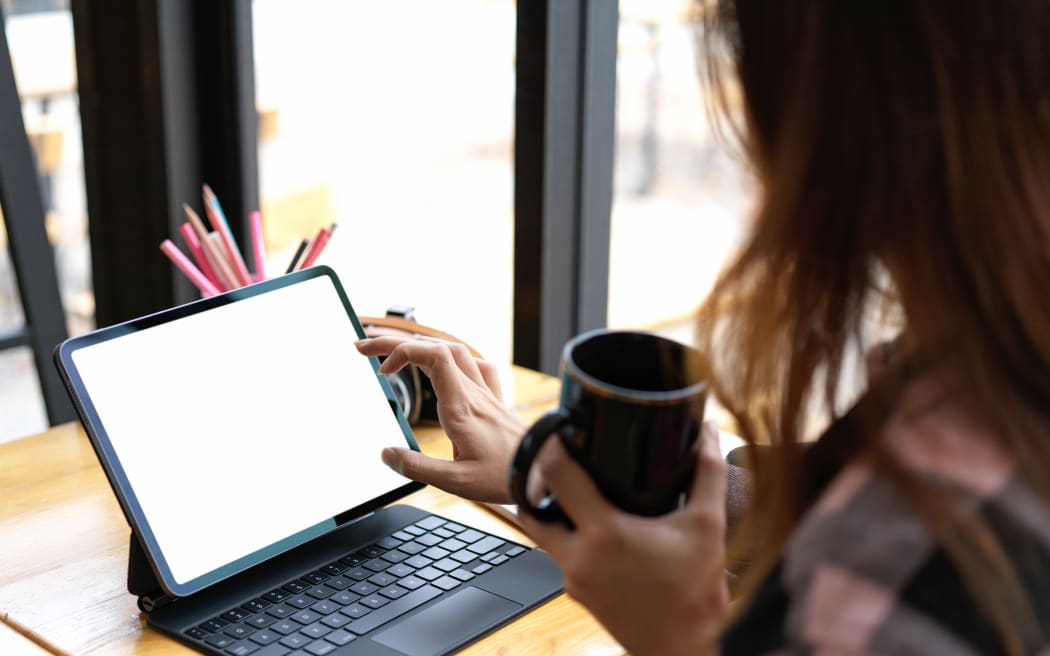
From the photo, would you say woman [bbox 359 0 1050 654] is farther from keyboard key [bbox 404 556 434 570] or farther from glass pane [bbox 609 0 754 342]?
glass pane [bbox 609 0 754 342]

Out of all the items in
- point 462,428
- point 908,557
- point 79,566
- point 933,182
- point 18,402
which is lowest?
point 18,402

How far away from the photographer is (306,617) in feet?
2.44

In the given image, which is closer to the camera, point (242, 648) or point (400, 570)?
point (242, 648)

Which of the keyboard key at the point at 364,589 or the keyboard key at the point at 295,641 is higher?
the keyboard key at the point at 295,641

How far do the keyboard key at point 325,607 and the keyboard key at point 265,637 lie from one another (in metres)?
0.04

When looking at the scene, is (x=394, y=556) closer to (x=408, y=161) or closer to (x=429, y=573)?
(x=429, y=573)

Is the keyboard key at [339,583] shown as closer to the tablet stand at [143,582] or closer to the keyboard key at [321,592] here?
the keyboard key at [321,592]

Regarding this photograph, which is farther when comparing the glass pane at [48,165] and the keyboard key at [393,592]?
the glass pane at [48,165]

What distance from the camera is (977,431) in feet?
1.38

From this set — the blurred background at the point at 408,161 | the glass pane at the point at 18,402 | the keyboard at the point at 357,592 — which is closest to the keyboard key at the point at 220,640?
the keyboard at the point at 357,592

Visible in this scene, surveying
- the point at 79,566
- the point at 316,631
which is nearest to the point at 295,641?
the point at 316,631

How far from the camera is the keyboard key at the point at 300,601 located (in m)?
0.76

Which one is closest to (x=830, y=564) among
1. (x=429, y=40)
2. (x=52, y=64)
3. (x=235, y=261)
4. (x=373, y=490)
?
(x=373, y=490)

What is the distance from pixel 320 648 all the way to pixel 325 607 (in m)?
0.05
